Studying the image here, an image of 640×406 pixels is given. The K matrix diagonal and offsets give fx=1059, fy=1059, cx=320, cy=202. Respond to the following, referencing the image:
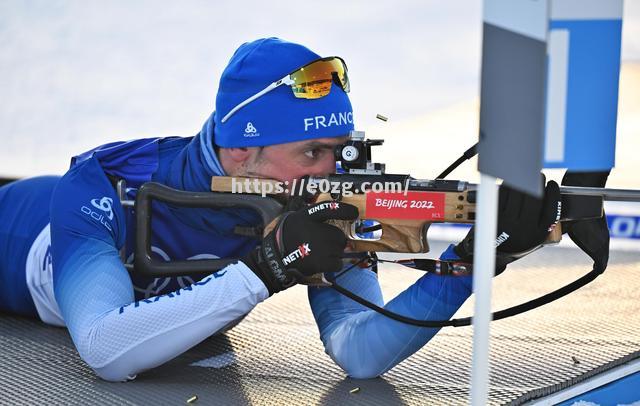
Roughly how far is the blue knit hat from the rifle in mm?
152

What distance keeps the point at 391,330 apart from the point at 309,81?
672 millimetres

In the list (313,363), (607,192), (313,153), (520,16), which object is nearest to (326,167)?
(313,153)

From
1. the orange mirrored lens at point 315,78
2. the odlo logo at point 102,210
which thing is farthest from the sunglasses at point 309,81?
the odlo logo at point 102,210

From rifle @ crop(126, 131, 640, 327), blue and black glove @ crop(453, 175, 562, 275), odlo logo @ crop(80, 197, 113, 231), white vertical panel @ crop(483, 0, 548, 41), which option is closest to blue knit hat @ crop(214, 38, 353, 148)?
rifle @ crop(126, 131, 640, 327)

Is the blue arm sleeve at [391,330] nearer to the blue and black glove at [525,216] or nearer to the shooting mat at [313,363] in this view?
the shooting mat at [313,363]

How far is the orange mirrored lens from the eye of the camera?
2646mm

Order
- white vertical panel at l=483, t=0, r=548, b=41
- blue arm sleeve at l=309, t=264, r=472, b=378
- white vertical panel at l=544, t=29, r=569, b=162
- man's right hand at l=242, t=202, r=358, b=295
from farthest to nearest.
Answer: blue arm sleeve at l=309, t=264, r=472, b=378, man's right hand at l=242, t=202, r=358, b=295, white vertical panel at l=544, t=29, r=569, b=162, white vertical panel at l=483, t=0, r=548, b=41

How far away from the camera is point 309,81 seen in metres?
2.66

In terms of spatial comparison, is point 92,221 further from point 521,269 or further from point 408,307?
point 521,269

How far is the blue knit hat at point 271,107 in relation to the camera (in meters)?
2.63

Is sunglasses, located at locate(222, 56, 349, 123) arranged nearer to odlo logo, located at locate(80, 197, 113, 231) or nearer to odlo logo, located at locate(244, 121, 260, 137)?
odlo logo, located at locate(244, 121, 260, 137)

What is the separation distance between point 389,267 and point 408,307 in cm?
159

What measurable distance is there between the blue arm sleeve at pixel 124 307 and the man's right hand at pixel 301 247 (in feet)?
0.17

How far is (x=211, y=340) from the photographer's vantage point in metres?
2.88
